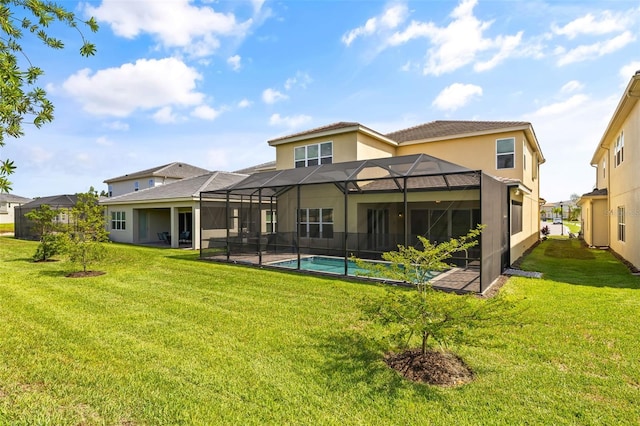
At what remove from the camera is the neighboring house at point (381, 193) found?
37.2 feet

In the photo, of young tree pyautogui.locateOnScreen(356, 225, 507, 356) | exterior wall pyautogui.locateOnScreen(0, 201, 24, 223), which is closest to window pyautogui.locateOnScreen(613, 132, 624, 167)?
young tree pyautogui.locateOnScreen(356, 225, 507, 356)

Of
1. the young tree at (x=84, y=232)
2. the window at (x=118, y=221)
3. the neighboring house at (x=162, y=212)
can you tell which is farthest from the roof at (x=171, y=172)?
the young tree at (x=84, y=232)

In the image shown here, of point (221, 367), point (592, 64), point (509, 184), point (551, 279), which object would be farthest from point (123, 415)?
point (592, 64)

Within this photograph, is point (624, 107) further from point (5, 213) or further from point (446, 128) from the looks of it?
point (5, 213)

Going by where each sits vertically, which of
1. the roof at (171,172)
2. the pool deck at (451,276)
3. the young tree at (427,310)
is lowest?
the pool deck at (451,276)

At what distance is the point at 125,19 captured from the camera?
507 cm

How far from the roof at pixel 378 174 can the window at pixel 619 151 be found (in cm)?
730

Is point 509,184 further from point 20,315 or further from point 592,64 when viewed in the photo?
point 20,315

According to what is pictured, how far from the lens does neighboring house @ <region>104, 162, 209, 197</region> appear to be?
33844 millimetres

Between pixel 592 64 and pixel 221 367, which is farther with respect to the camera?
pixel 592 64

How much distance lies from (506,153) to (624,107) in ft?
12.9

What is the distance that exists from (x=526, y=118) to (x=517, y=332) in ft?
44.1

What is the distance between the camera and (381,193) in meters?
14.0

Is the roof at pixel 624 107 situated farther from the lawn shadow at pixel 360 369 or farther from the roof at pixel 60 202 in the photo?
the roof at pixel 60 202
